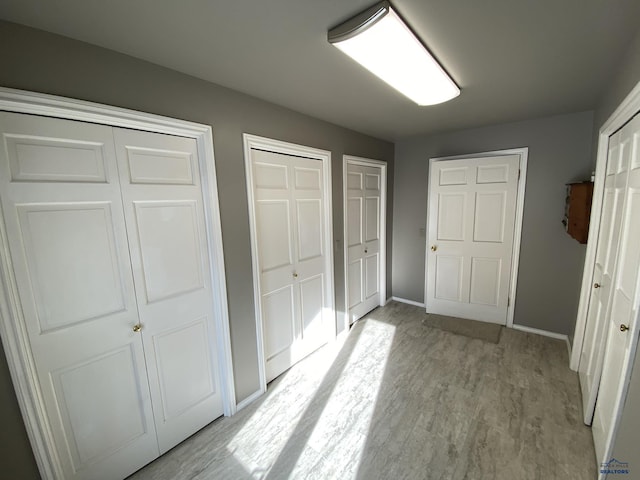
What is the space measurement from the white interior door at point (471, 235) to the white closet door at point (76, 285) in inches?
129

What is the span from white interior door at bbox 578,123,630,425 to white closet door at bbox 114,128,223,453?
256cm

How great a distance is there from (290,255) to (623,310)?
6.97 feet

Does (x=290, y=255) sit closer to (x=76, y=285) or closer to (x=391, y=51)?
(x=76, y=285)

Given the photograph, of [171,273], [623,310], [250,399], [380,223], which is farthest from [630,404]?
[380,223]

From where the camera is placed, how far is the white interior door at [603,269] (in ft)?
5.23

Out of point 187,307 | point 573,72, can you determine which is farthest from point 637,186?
point 187,307

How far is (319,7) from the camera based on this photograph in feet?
3.40

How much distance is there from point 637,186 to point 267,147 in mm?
2180

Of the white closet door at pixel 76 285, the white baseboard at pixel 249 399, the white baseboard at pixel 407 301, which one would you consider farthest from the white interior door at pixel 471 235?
the white closet door at pixel 76 285

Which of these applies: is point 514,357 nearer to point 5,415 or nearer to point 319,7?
point 319,7

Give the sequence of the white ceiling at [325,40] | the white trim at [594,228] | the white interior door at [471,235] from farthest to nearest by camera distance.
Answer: the white interior door at [471,235]
the white trim at [594,228]
the white ceiling at [325,40]

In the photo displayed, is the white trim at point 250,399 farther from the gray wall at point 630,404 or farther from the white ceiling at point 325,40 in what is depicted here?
the white ceiling at point 325,40

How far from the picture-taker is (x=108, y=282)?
1389 millimetres

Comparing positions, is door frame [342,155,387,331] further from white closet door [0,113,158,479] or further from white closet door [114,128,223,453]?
white closet door [0,113,158,479]
